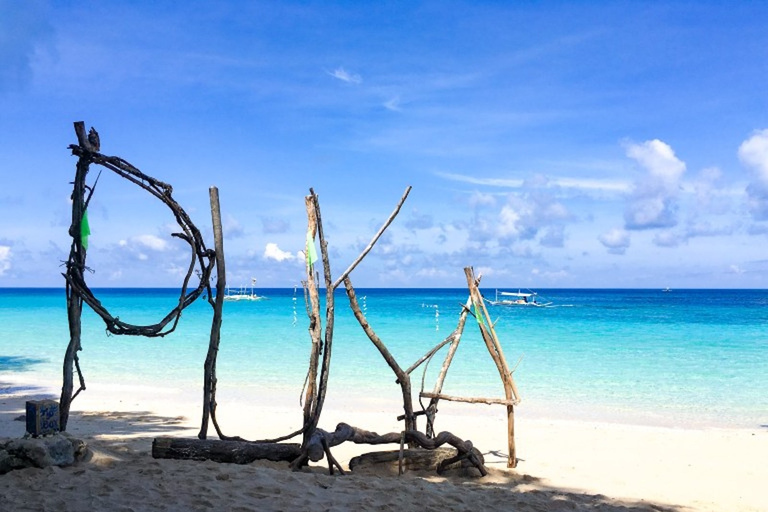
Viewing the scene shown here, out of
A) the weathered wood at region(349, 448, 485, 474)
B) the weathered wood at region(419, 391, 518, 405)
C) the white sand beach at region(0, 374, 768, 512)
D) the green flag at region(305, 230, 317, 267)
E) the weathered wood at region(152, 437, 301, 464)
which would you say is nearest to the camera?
the white sand beach at region(0, 374, 768, 512)

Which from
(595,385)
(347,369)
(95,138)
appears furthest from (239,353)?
(95,138)

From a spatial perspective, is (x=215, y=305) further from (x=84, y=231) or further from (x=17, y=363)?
(x=17, y=363)

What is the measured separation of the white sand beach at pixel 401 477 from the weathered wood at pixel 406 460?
9 cm

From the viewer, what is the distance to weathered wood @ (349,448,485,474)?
6242 mm

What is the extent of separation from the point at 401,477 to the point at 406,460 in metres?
0.39

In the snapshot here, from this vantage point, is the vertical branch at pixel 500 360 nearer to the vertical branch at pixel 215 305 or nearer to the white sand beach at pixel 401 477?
the white sand beach at pixel 401 477

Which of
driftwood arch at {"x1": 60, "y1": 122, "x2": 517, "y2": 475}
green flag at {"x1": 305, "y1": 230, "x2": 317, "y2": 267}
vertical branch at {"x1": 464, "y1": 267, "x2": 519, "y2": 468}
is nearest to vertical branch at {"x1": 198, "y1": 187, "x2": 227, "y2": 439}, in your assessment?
driftwood arch at {"x1": 60, "y1": 122, "x2": 517, "y2": 475}

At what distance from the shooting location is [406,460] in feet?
20.5

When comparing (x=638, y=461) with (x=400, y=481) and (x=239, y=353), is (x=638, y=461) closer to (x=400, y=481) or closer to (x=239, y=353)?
(x=400, y=481)

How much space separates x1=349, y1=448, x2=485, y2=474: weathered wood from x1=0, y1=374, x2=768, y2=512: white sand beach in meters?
0.09

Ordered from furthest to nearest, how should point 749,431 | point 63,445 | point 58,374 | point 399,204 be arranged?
point 58,374, point 749,431, point 399,204, point 63,445

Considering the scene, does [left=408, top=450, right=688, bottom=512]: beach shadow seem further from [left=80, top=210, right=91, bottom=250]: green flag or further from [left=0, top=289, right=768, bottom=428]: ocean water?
[left=80, top=210, right=91, bottom=250]: green flag

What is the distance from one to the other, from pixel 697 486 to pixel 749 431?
4659 millimetres

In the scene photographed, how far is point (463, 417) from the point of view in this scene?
1101cm
